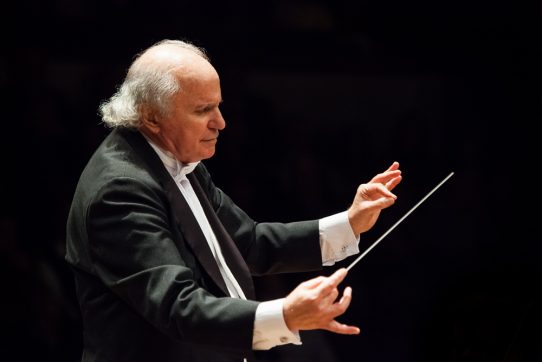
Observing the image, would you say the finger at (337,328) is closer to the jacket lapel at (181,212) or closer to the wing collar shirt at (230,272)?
the wing collar shirt at (230,272)

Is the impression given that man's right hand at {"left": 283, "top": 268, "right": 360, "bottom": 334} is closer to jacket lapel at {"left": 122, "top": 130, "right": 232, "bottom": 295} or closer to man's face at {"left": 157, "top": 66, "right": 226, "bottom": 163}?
jacket lapel at {"left": 122, "top": 130, "right": 232, "bottom": 295}

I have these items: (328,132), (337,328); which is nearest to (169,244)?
(337,328)

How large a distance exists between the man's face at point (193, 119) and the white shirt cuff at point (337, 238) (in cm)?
38

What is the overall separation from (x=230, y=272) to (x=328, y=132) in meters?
1.58

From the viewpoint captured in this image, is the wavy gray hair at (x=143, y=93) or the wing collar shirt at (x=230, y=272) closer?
the wing collar shirt at (x=230, y=272)

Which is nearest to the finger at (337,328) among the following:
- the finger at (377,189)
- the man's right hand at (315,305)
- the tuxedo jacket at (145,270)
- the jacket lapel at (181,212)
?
the man's right hand at (315,305)

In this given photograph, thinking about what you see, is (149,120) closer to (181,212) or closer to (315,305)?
(181,212)

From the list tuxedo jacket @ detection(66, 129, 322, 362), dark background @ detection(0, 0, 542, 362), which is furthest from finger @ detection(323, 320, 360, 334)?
dark background @ detection(0, 0, 542, 362)

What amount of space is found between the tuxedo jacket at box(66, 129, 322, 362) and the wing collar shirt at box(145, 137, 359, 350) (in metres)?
0.02

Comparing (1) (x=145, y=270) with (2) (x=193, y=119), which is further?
(2) (x=193, y=119)

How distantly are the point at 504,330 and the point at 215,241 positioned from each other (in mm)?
759

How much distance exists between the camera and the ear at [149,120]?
7.13ft

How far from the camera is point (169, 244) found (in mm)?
1995

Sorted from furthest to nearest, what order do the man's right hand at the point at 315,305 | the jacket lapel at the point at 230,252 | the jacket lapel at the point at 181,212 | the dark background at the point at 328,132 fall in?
the dark background at the point at 328,132
the jacket lapel at the point at 230,252
the jacket lapel at the point at 181,212
the man's right hand at the point at 315,305
